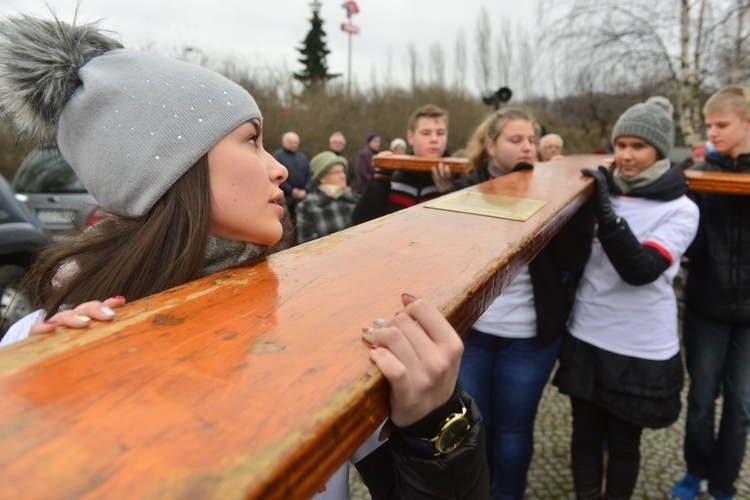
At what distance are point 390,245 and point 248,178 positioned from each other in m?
0.35

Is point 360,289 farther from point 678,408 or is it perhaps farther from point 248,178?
point 678,408

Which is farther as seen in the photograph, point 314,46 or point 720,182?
point 314,46

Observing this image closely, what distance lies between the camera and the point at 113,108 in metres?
1.04

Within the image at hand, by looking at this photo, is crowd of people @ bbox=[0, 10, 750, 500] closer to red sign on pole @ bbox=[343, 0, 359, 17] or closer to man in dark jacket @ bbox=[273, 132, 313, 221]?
man in dark jacket @ bbox=[273, 132, 313, 221]

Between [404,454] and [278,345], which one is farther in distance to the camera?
[404,454]

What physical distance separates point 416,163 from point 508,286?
1869mm

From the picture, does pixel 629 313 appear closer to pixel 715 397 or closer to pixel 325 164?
pixel 715 397

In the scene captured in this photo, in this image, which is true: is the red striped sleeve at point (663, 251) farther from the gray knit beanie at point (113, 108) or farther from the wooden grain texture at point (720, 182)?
the gray knit beanie at point (113, 108)

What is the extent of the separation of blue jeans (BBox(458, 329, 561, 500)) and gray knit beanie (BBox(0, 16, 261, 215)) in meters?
1.88

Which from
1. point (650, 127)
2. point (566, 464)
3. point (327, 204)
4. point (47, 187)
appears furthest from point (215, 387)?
point (47, 187)

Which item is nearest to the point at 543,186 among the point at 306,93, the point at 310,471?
A: the point at 310,471

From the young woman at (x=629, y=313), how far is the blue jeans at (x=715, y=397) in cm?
50

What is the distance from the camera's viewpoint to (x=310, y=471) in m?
0.47

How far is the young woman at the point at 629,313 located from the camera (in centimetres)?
232
